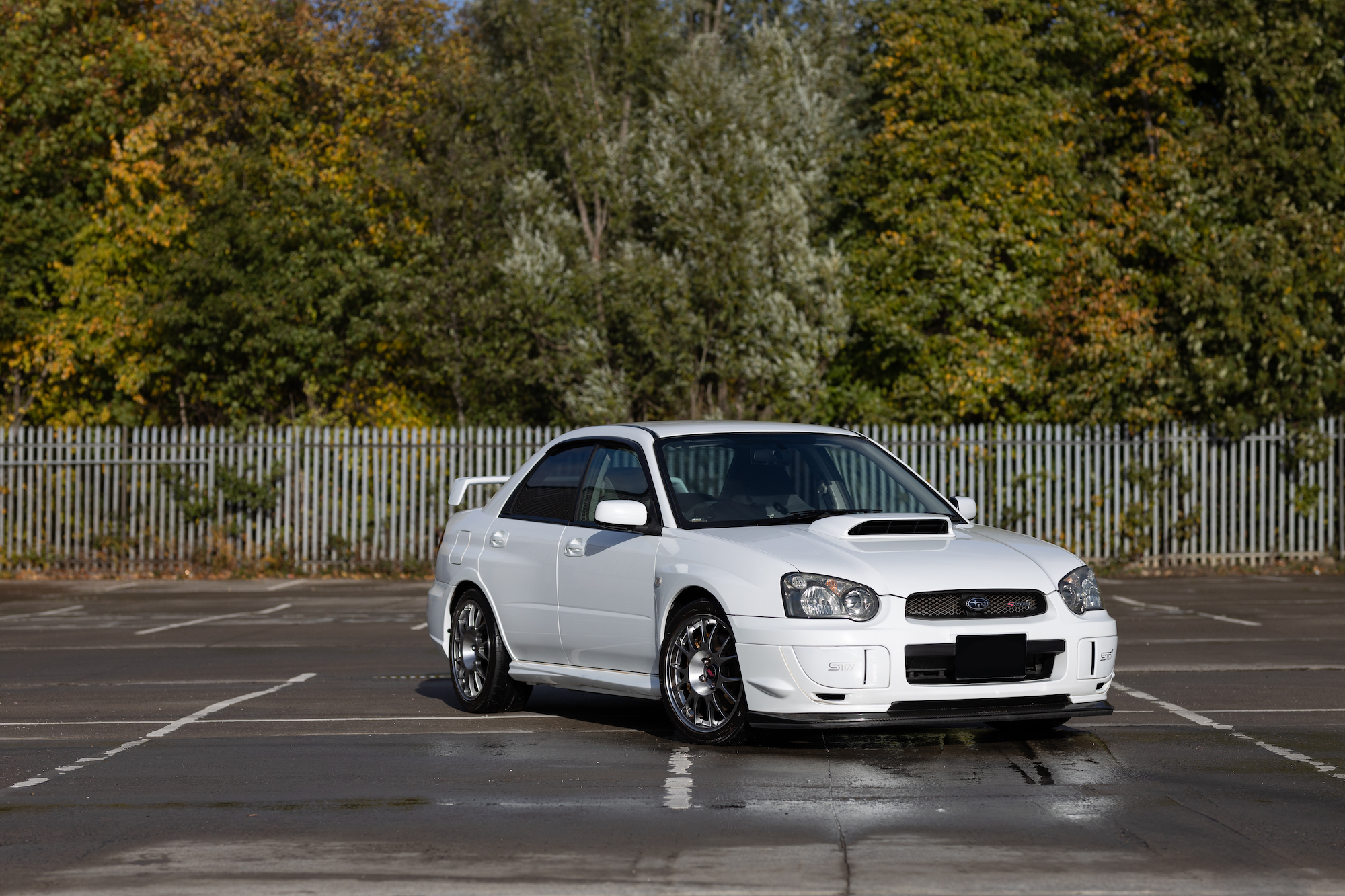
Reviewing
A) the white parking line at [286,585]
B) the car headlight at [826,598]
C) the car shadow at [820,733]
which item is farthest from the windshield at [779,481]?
the white parking line at [286,585]

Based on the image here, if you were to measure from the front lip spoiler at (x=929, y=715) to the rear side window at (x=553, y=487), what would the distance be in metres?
2.22

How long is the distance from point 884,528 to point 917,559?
1.49 feet

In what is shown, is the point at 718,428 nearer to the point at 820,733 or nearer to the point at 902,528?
the point at 902,528

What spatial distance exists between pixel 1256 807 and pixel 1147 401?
74.2ft

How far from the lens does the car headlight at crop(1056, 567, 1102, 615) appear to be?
849cm

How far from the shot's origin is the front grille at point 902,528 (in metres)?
8.70

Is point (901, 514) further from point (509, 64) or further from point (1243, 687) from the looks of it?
point (509, 64)

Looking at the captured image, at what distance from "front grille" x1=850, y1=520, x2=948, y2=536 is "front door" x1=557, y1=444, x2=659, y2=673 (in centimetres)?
110

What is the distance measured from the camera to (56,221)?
3397cm

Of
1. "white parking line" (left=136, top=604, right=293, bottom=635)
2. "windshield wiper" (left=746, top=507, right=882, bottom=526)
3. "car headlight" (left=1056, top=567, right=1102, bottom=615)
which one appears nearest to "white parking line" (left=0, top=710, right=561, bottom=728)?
"windshield wiper" (left=746, top=507, right=882, bottom=526)

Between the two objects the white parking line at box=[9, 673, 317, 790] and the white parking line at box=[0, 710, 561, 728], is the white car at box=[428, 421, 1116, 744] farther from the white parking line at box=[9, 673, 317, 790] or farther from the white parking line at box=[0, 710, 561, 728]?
the white parking line at box=[9, 673, 317, 790]

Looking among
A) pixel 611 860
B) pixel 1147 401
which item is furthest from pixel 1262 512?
pixel 611 860

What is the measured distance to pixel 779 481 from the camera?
945 cm

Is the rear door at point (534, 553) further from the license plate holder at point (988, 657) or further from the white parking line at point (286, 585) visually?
the white parking line at point (286, 585)
